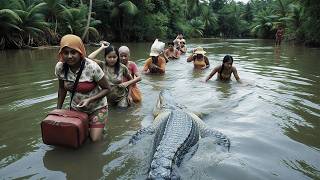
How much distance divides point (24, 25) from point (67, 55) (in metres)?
18.1

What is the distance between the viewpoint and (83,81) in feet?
15.2

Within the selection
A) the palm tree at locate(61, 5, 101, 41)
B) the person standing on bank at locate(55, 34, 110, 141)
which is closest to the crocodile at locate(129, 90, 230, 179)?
the person standing on bank at locate(55, 34, 110, 141)

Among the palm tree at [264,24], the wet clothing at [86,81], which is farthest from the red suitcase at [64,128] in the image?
the palm tree at [264,24]

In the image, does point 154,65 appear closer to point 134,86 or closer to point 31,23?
point 134,86

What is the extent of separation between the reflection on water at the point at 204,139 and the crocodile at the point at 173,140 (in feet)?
0.43

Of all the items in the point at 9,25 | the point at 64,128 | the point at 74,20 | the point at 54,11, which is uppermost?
the point at 54,11

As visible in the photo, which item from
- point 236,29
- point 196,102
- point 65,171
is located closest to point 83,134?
point 65,171

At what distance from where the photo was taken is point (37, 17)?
2109 cm

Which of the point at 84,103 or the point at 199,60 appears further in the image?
the point at 199,60

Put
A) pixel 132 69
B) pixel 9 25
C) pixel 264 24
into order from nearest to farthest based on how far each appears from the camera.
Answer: pixel 132 69, pixel 9 25, pixel 264 24

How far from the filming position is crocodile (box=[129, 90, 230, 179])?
12.2 feet

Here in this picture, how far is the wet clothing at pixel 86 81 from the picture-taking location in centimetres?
459

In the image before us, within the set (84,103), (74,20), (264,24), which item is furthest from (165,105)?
(264,24)

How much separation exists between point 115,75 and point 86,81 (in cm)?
180
